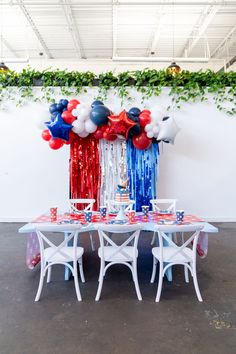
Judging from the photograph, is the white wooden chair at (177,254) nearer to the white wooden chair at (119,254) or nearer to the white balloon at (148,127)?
the white wooden chair at (119,254)

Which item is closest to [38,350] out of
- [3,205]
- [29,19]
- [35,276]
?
[35,276]

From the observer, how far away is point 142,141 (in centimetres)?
475

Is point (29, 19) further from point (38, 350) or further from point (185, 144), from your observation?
point (38, 350)

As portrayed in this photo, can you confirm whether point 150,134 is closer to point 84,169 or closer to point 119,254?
point 84,169

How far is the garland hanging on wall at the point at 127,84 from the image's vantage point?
547 cm

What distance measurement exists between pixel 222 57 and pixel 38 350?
1000 cm

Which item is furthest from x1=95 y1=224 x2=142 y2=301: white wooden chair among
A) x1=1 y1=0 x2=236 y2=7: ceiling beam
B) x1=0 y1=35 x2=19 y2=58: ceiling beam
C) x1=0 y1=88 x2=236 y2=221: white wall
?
x1=0 y1=35 x2=19 y2=58: ceiling beam

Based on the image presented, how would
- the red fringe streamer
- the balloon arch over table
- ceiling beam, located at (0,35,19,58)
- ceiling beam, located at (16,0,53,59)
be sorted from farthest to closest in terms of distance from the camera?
ceiling beam, located at (0,35,19,58)
ceiling beam, located at (16,0,53,59)
the red fringe streamer
the balloon arch over table

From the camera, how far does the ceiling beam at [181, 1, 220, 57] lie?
5996 millimetres

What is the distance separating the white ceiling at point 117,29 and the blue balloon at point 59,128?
3080 mm

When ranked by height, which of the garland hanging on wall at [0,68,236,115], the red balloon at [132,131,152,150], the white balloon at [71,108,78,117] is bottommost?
the red balloon at [132,131,152,150]

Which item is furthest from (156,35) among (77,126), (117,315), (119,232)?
(117,315)

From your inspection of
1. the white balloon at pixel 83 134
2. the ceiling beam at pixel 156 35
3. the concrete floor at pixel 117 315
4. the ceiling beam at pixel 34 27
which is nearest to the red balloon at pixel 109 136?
the white balloon at pixel 83 134

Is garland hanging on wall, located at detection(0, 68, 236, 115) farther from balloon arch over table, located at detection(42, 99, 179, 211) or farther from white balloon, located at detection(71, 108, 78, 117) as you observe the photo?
white balloon, located at detection(71, 108, 78, 117)
